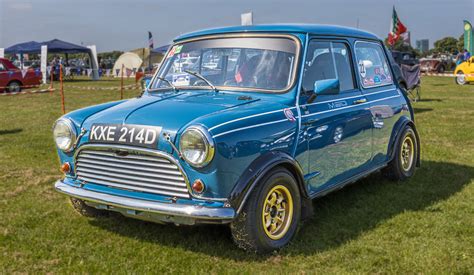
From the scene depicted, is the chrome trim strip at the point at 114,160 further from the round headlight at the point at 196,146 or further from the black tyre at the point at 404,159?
the black tyre at the point at 404,159

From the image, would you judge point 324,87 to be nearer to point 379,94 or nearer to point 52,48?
point 379,94

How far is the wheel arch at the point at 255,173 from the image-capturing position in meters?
3.60

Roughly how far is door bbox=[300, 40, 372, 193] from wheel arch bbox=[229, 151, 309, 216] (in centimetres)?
44

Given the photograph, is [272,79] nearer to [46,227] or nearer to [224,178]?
[224,178]

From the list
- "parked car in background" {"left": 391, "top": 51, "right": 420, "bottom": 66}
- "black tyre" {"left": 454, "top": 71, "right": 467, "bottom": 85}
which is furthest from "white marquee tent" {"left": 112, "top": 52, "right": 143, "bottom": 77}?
"black tyre" {"left": 454, "top": 71, "right": 467, "bottom": 85}

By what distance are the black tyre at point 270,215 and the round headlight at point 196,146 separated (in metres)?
0.50

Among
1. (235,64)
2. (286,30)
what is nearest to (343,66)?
(286,30)

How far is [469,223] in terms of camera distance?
4.70 meters

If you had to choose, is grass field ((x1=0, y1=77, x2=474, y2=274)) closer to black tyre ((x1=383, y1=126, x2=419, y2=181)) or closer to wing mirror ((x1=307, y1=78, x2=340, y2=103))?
black tyre ((x1=383, y1=126, x2=419, y2=181))

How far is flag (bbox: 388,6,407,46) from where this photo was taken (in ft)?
83.0

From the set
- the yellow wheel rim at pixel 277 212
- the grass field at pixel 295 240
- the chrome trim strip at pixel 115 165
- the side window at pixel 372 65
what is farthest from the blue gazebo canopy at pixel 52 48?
the yellow wheel rim at pixel 277 212

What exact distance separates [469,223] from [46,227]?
13.0 feet

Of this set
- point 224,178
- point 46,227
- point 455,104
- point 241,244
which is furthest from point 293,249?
point 455,104

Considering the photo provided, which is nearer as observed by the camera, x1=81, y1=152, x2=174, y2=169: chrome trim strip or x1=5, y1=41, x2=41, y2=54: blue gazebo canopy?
x1=81, y1=152, x2=174, y2=169: chrome trim strip
